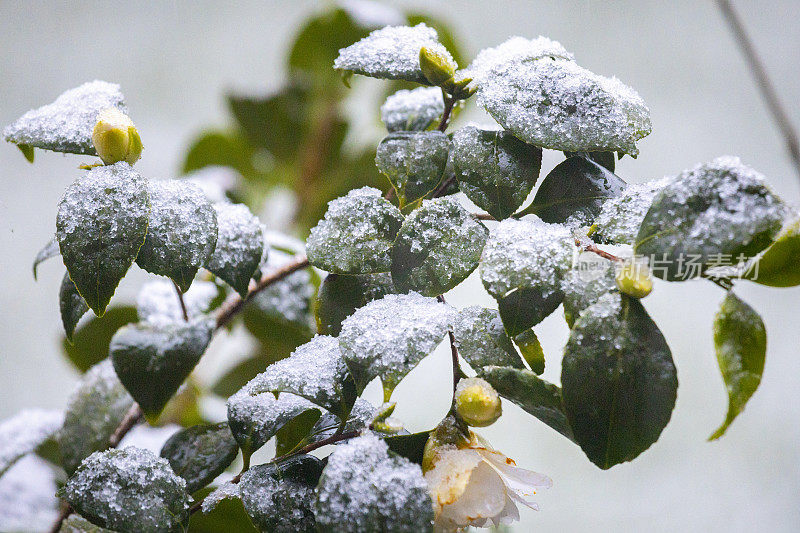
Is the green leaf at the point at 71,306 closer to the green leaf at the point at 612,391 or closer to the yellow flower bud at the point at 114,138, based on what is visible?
the yellow flower bud at the point at 114,138

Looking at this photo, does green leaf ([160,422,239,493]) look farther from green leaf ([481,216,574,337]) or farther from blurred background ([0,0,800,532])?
blurred background ([0,0,800,532])

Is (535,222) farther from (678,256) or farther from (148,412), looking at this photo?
(148,412)

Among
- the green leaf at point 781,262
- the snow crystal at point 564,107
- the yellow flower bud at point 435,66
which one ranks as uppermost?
the yellow flower bud at point 435,66

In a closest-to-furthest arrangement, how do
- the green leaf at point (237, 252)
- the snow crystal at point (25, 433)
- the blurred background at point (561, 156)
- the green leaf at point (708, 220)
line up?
1. the green leaf at point (708, 220)
2. the green leaf at point (237, 252)
3. the snow crystal at point (25, 433)
4. the blurred background at point (561, 156)

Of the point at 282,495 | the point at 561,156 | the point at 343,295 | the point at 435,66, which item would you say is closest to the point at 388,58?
the point at 435,66

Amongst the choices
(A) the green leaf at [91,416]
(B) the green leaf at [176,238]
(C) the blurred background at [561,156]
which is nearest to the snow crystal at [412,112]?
(B) the green leaf at [176,238]

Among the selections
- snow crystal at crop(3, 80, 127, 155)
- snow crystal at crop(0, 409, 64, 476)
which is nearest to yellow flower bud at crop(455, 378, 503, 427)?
snow crystal at crop(3, 80, 127, 155)
